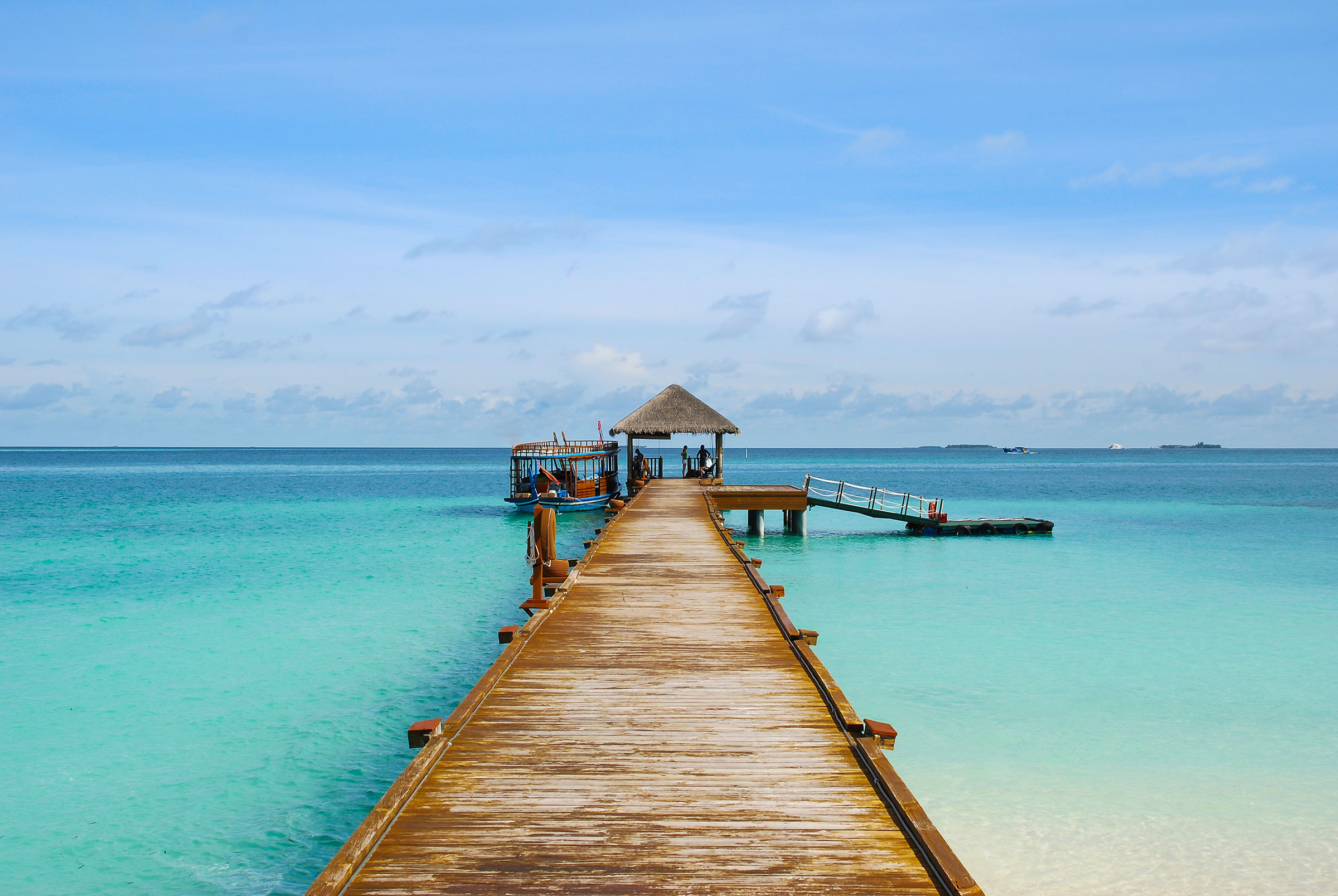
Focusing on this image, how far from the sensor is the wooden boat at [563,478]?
3319cm

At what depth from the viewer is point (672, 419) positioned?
30.1m

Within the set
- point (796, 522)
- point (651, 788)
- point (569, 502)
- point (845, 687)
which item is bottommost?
point (845, 687)

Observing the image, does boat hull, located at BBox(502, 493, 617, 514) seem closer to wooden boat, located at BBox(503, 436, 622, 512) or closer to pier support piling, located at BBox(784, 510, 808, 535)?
wooden boat, located at BBox(503, 436, 622, 512)

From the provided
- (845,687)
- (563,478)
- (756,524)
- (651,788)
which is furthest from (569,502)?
(651,788)

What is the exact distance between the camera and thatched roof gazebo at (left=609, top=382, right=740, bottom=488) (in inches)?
1176

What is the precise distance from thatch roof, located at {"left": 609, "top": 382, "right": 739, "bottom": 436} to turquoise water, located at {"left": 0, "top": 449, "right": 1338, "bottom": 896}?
495 cm

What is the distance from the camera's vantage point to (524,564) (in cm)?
2298

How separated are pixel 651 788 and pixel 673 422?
25.6 metres

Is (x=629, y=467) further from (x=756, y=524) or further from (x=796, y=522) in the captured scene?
(x=796, y=522)

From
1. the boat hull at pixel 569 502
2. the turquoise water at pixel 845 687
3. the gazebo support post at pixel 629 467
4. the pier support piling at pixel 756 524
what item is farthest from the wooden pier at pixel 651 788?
the boat hull at pixel 569 502

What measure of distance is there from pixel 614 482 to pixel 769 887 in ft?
111

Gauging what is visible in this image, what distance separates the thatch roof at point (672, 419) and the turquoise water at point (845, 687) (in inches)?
195

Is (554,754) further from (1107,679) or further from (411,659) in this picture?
(1107,679)

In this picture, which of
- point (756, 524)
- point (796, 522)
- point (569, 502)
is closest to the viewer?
point (756, 524)
